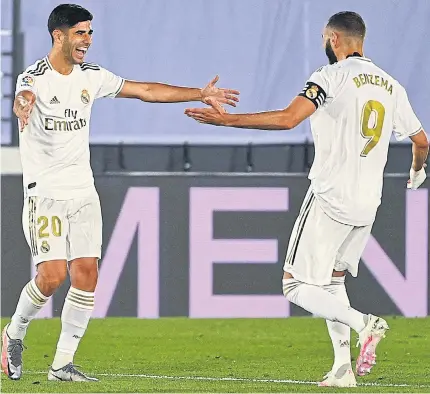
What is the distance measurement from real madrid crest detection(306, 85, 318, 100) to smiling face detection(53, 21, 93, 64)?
1312 millimetres

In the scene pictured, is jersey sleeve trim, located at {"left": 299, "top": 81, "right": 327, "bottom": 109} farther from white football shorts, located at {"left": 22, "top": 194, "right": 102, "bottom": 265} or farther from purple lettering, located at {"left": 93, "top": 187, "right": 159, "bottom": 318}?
purple lettering, located at {"left": 93, "top": 187, "right": 159, "bottom": 318}

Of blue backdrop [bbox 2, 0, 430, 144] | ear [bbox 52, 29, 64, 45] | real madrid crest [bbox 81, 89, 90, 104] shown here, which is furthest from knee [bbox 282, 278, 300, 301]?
blue backdrop [bbox 2, 0, 430, 144]

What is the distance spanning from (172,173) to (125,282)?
3.14 feet

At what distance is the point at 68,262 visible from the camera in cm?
750

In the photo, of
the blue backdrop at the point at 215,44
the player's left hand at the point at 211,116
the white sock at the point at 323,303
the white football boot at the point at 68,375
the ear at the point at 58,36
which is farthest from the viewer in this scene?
the blue backdrop at the point at 215,44

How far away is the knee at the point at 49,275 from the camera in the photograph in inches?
287

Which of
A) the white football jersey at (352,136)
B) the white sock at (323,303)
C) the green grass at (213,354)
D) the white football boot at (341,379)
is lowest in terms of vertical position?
the green grass at (213,354)

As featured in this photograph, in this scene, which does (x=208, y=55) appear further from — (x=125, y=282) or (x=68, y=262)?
(x=68, y=262)

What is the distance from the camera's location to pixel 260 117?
651cm

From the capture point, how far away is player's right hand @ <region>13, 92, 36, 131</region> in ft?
22.7

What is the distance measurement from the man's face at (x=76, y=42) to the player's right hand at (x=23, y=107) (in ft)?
1.36

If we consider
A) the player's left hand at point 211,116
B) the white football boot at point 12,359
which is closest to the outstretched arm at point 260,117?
the player's left hand at point 211,116

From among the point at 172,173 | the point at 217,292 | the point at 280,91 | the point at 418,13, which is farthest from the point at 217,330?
the point at 418,13

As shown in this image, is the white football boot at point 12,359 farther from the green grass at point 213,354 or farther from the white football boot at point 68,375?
the white football boot at point 68,375
